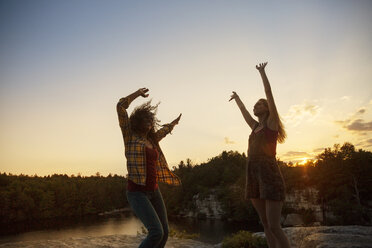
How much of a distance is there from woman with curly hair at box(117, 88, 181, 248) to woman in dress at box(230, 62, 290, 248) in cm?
116

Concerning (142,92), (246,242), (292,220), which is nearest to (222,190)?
(292,220)

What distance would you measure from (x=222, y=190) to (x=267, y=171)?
53747 mm

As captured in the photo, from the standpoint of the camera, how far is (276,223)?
3.00 metres

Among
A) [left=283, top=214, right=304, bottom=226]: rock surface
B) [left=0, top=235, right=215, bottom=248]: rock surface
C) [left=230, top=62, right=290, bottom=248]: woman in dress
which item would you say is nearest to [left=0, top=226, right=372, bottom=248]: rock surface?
[left=0, top=235, right=215, bottom=248]: rock surface

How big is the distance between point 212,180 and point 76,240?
189ft

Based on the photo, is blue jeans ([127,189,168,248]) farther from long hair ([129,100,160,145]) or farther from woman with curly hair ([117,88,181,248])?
long hair ([129,100,160,145])

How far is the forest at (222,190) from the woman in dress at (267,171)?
33.3 meters

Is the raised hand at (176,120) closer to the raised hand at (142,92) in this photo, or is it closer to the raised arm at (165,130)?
the raised arm at (165,130)

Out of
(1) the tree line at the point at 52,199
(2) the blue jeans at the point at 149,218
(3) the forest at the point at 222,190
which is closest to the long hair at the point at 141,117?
(2) the blue jeans at the point at 149,218

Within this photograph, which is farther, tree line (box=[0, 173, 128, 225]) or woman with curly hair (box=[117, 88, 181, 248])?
tree line (box=[0, 173, 128, 225])

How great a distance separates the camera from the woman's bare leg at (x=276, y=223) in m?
2.97

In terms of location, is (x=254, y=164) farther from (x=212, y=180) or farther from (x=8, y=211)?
(x=8, y=211)

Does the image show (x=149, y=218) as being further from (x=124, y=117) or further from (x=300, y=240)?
(x=300, y=240)

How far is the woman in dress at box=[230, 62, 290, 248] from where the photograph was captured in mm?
3045
